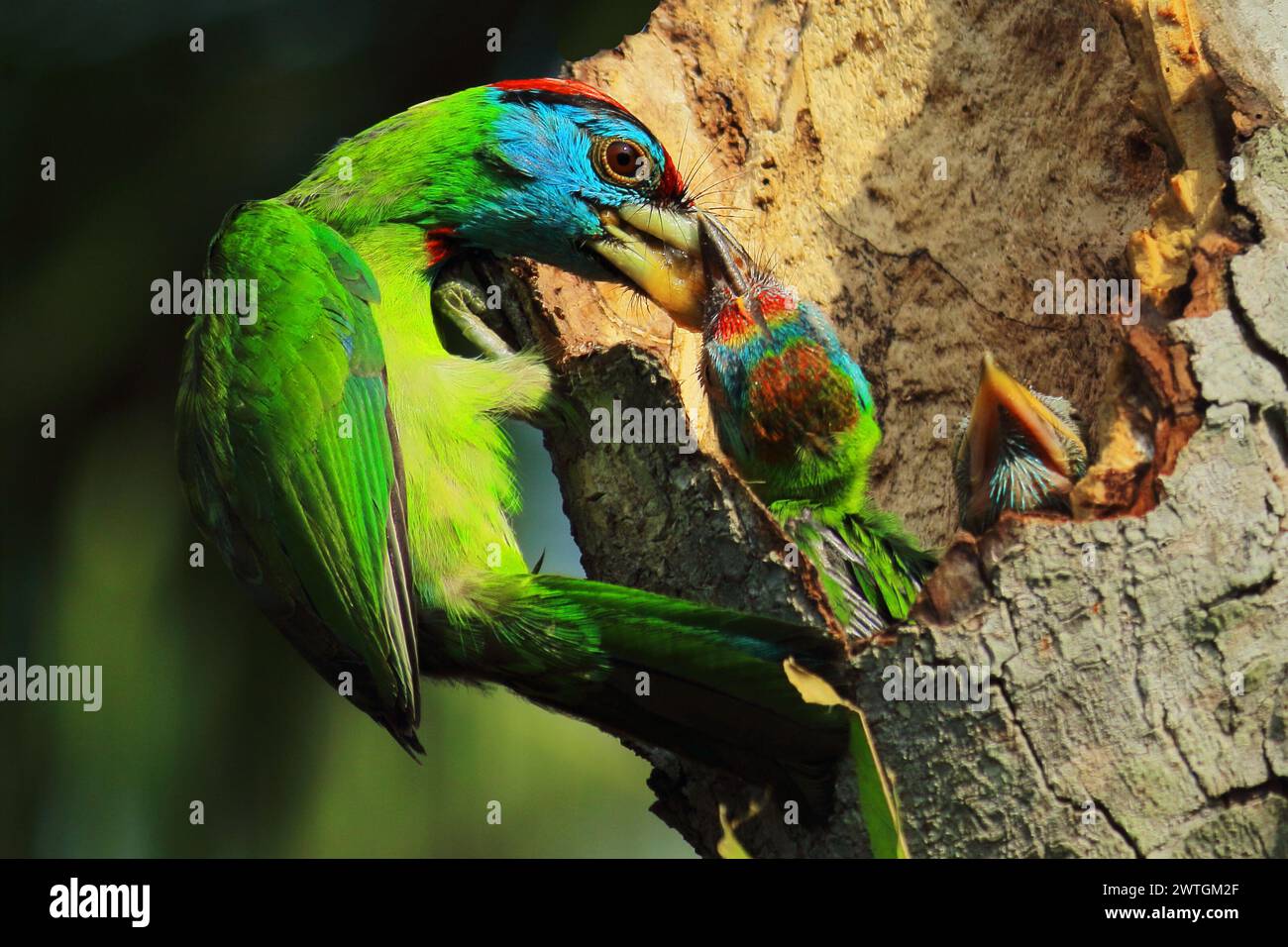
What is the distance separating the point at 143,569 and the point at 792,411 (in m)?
→ 2.56

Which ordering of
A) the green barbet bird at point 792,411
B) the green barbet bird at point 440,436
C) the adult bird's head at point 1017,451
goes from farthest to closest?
the green barbet bird at point 792,411
the adult bird's head at point 1017,451
the green barbet bird at point 440,436

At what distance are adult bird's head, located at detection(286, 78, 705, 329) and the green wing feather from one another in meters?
0.31

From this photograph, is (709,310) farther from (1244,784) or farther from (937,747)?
(1244,784)

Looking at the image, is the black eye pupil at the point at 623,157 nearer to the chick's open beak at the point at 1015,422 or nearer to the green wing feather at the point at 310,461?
the green wing feather at the point at 310,461

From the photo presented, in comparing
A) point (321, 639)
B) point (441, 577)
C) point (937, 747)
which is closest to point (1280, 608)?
point (937, 747)

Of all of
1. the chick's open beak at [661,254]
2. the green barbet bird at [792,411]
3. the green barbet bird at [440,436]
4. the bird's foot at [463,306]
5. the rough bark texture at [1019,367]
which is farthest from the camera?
the bird's foot at [463,306]

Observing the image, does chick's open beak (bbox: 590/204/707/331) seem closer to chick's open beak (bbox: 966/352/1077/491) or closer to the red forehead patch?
the red forehead patch

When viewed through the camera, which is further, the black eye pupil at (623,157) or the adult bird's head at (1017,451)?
the black eye pupil at (623,157)

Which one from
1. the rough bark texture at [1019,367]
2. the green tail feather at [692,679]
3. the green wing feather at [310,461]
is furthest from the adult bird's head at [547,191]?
the green tail feather at [692,679]

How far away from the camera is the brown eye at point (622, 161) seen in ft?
11.9

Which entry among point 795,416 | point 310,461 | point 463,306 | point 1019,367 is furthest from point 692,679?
point 1019,367

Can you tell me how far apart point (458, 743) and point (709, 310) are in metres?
2.28

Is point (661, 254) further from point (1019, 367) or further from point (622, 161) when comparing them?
point (1019, 367)

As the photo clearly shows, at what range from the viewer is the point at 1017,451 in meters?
3.12
